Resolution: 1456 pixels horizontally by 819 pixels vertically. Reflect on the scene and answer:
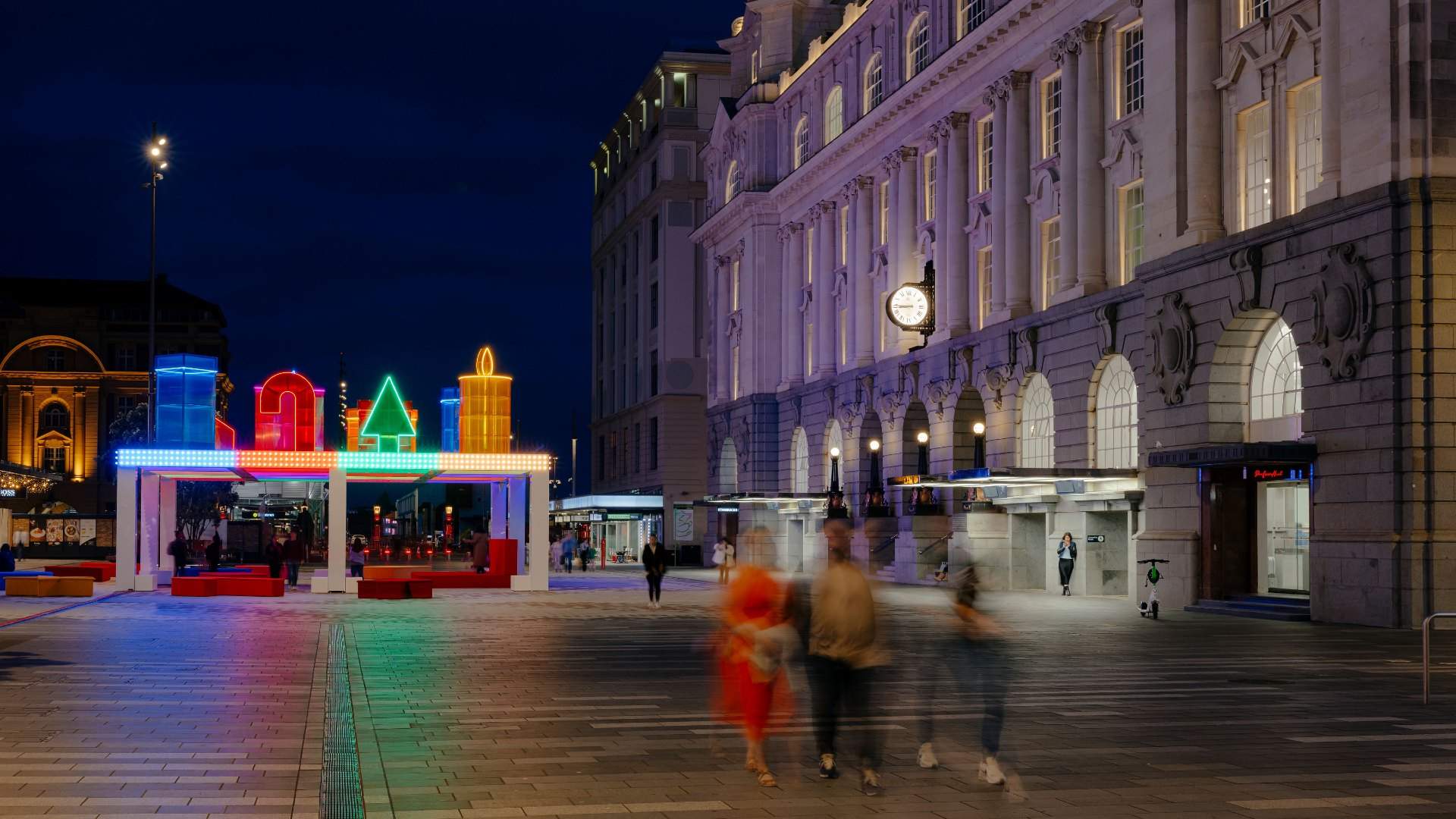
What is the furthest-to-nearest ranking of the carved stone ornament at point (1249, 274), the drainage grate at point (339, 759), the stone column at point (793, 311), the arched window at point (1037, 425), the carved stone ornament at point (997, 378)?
the stone column at point (793, 311) < the carved stone ornament at point (997, 378) < the arched window at point (1037, 425) < the carved stone ornament at point (1249, 274) < the drainage grate at point (339, 759)

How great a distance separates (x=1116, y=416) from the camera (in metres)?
45.1

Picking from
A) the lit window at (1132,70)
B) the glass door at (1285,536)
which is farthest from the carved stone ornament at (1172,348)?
the lit window at (1132,70)

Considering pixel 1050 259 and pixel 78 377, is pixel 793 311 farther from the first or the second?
pixel 78 377

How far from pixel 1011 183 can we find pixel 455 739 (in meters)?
39.9

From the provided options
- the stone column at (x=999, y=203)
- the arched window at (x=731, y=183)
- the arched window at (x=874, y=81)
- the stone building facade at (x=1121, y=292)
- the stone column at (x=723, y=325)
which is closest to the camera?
the stone building facade at (x=1121, y=292)

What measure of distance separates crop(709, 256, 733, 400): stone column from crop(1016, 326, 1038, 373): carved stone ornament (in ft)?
114

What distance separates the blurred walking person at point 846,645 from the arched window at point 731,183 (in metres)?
70.6

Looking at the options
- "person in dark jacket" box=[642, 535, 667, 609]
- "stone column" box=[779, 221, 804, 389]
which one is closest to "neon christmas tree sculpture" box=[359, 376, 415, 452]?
"person in dark jacket" box=[642, 535, 667, 609]

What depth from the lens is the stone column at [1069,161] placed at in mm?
47562

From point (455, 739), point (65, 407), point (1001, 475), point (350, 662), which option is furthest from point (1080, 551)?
point (65, 407)

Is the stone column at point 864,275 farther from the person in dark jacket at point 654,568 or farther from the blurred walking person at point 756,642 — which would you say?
the blurred walking person at point 756,642

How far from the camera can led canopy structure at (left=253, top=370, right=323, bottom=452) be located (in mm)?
46906

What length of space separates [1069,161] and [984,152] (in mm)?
8003

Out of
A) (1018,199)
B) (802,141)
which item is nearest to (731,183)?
(802,141)
